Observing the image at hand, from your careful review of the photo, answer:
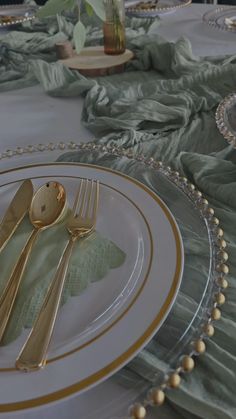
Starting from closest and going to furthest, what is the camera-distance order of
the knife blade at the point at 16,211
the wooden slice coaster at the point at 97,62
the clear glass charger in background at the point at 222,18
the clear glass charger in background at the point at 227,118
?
the knife blade at the point at 16,211
the clear glass charger in background at the point at 227,118
the wooden slice coaster at the point at 97,62
the clear glass charger in background at the point at 222,18

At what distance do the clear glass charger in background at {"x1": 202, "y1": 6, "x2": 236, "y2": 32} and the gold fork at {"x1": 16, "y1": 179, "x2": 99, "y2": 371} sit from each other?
→ 25.5 inches

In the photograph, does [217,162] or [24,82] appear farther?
[24,82]

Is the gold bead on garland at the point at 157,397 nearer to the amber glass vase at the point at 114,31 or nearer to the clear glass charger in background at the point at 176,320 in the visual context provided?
the clear glass charger in background at the point at 176,320

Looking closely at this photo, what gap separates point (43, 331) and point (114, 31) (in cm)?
64

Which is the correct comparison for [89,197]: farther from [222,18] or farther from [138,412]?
[222,18]

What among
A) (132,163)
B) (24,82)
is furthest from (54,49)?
(132,163)

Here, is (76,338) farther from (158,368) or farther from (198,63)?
(198,63)

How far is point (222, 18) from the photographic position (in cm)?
97

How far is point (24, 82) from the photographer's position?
74cm

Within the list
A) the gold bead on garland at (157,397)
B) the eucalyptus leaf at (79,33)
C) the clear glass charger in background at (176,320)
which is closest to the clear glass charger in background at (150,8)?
the eucalyptus leaf at (79,33)

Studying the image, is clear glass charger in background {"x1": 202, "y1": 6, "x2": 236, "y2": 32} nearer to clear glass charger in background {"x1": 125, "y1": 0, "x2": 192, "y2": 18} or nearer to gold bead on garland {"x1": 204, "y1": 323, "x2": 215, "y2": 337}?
clear glass charger in background {"x1": 125, "y1": 0, "x2": 192, "y2": 18}

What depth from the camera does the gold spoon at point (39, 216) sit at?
1.07 feet

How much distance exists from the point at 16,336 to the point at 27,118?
1.36 feet

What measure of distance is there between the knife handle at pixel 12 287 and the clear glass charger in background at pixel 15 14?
2.53 feet
